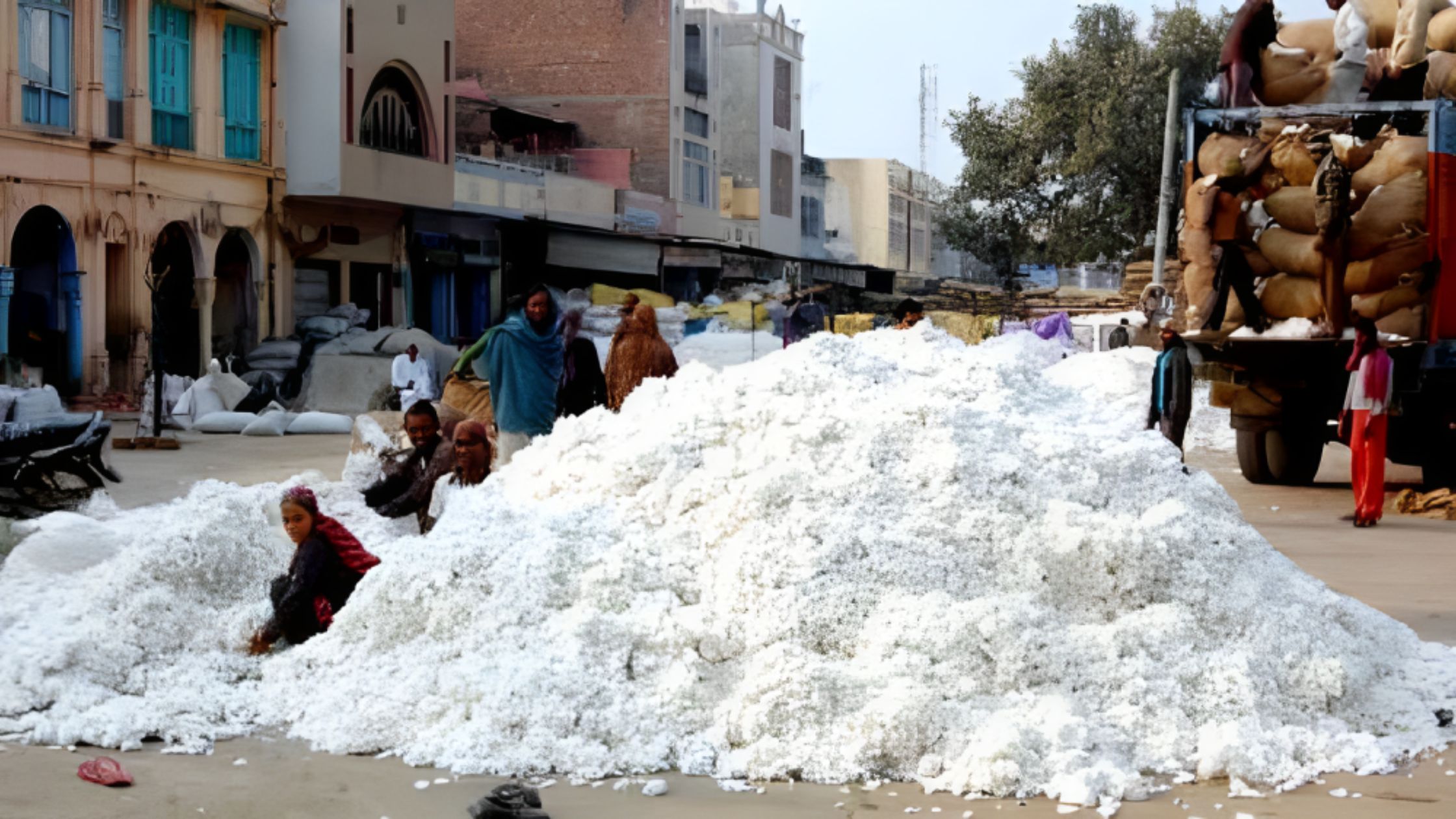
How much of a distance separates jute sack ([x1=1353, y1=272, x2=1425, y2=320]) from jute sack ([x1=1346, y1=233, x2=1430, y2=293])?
4 cm

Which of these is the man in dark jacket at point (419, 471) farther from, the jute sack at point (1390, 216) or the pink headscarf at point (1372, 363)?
the jute sack at point (1390, 216)

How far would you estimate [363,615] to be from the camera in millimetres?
6367

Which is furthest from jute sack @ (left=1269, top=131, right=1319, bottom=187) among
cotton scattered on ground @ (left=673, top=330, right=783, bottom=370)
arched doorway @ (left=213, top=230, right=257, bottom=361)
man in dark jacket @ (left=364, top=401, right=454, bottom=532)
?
arched doorway @ (left=213, top=230, right=257, bottom=361)

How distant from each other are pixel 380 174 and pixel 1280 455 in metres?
16.5

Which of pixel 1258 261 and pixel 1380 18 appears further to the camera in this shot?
pixel 1380 18

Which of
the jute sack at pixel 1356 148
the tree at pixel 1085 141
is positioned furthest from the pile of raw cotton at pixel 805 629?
the tree at pixel 1085 141

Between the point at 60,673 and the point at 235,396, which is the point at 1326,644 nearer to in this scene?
the point at 60,673

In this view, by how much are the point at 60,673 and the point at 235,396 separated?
48.4 ft

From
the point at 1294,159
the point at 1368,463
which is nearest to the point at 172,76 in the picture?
the point at 1294,159

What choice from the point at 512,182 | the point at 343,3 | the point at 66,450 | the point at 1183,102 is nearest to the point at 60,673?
the point at 66,450

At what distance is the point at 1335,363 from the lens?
1300 centimetres

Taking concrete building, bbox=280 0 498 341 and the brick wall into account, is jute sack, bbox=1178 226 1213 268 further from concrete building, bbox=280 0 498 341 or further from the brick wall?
the brick wall

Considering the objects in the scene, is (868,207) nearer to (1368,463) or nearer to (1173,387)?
(1173,387)

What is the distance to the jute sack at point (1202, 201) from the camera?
12492mm
